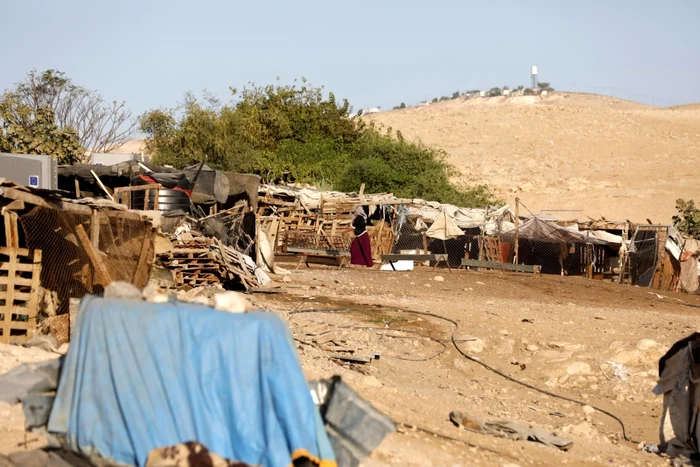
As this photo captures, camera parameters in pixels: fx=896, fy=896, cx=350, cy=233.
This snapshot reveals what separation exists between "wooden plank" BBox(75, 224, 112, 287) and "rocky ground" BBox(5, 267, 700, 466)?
1.69 m

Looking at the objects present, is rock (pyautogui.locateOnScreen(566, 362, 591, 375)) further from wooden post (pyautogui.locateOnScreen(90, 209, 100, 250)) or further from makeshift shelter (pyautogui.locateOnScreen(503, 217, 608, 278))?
makeshift shelter (pyautogui.locateOnScreen(503, 217, 608, 278))

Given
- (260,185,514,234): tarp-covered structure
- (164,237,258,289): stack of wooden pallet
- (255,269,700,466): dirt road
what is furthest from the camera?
(260,185,514,234): tarp-covered structure

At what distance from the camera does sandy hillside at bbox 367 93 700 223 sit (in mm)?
48031

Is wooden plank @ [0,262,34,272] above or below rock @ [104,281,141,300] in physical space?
below

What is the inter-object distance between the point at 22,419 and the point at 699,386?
636 centimetres

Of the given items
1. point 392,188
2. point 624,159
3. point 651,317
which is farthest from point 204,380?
point 624,159

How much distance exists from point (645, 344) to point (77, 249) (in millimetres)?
8664

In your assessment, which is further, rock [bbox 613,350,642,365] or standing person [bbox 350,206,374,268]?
standing person [bbox 350,206,374,268]

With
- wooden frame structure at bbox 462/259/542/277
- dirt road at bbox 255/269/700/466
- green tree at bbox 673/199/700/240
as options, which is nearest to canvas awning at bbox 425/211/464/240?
wooden frame structure at bbox 462/259/542/277

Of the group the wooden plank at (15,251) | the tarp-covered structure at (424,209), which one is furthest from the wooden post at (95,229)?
the tarp-covered structure at (424,209)

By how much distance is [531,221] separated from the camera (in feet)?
84.5

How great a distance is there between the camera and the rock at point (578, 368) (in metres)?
13.0

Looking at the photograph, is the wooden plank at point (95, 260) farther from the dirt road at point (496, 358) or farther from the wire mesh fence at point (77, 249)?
the dirt road at point (496, 358)

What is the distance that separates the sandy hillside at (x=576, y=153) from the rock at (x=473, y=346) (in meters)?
30.8
